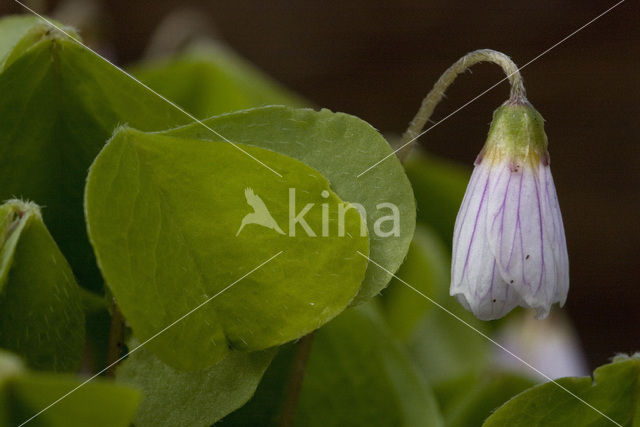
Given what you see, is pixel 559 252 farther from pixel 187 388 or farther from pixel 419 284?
pixel 419 284

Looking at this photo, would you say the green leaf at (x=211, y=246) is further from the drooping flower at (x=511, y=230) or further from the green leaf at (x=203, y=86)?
the green leaf at (x=203, y=86)

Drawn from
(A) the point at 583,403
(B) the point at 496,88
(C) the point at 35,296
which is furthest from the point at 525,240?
(B) the point at 496,88

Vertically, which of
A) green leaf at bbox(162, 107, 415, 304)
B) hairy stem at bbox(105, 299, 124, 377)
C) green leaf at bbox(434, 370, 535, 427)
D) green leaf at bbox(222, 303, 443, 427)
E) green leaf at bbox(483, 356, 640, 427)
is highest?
green leaf at bbox(162, 107, 415, 304)

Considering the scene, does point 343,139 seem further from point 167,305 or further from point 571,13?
point 571,13

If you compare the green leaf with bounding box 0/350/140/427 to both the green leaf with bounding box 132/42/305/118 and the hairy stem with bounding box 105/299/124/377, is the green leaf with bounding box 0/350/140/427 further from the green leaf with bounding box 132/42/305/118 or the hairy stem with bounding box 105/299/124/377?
the green leaf with bounding box 132/42/305/118

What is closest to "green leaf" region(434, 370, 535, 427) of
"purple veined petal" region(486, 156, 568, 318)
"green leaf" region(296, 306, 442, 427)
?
"green leaf" region(296, 306, 442, 427)

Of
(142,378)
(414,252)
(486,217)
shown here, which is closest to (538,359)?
(414,252)
